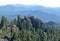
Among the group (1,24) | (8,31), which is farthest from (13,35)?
(1,24)

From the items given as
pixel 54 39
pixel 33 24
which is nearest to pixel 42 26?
pixel 33 24

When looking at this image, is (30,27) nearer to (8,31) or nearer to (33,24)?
(33,24)

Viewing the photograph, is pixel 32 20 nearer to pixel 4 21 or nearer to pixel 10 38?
pixel 4 21

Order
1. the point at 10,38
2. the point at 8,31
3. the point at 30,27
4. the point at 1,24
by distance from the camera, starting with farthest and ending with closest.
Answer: the point at 30,27 → the point at 1,24 → the point at 8,31 → the point at 10,38

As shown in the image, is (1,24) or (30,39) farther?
(1,24)

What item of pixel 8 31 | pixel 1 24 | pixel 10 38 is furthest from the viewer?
pixel 1 24

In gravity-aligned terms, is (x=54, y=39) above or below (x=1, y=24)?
below
